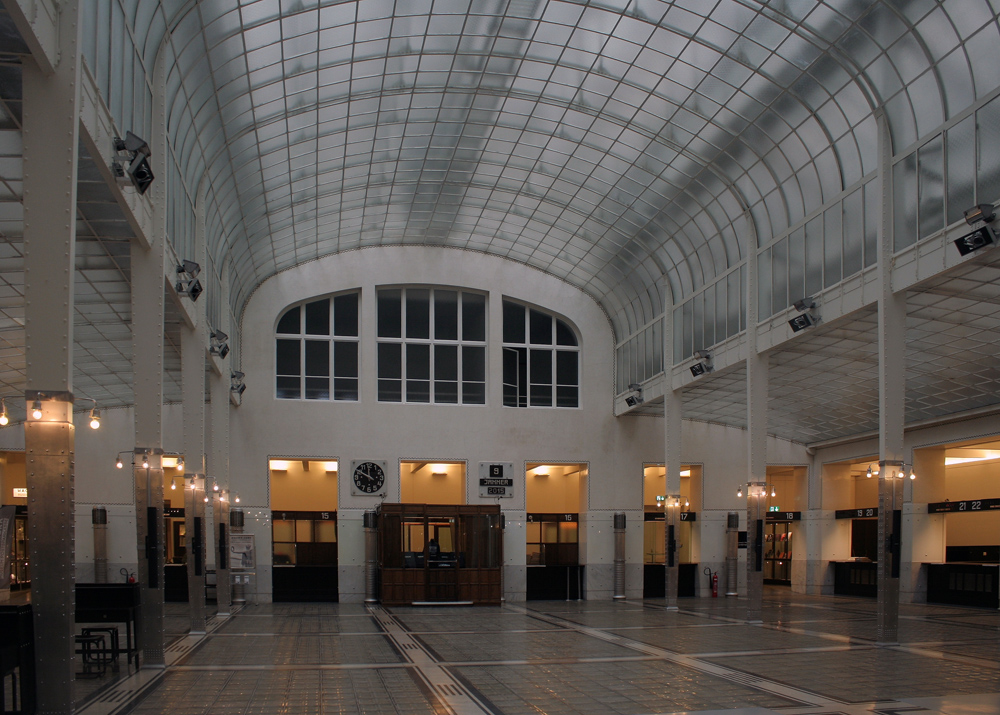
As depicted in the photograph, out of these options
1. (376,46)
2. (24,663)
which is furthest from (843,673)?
(376,46)

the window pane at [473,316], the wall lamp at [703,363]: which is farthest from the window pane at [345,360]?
the wall lamp at [703,363]

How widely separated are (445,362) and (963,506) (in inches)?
904

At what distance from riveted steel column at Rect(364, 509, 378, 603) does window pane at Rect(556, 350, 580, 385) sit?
38.3ft

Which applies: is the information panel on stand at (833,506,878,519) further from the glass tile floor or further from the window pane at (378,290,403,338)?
the window pane at (378,290,403,338)

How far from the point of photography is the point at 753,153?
29266 mm

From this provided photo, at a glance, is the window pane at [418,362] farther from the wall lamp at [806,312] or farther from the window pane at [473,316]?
the wall lamp at [806,312]

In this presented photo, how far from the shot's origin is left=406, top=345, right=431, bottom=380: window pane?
42.8 meters

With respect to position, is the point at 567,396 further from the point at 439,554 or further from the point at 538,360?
the point at 439,554

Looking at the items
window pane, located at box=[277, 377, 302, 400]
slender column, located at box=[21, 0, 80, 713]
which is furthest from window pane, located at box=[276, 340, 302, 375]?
slender column, located at box=[21, 0, 80, 713]

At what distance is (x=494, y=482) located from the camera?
138ft

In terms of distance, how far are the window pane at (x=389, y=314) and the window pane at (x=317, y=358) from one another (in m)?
2.67

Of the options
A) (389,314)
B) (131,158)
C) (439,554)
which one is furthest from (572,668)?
(389,314)

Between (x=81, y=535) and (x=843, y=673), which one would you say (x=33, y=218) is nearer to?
(x=843, y=673)

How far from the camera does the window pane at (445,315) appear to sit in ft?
143
